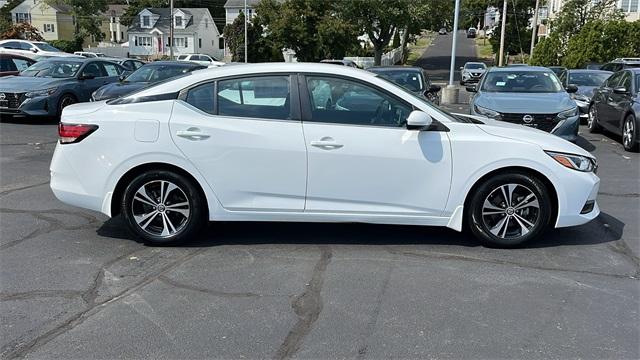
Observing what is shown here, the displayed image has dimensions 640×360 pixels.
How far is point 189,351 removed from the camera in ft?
11.2

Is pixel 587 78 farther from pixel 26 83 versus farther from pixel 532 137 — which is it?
pixel 26 83

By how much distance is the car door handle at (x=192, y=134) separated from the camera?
4996mm

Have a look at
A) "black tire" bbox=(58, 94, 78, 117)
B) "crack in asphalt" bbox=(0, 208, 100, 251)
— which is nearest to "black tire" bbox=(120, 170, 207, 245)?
"crack in asphalt" bbox=(0, 208, 100, 251)

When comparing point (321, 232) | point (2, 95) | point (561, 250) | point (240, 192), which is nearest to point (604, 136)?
point (561, 250)

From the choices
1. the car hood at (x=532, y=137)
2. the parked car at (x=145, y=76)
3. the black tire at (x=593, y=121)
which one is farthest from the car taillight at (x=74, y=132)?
the black tire at (x=593, y=121)

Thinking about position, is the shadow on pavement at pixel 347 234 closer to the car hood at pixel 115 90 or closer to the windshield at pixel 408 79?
the windshield at pixel 408 79

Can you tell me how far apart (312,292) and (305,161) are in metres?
1.21

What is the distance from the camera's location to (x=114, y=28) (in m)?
98.8

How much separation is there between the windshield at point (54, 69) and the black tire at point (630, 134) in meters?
12.3

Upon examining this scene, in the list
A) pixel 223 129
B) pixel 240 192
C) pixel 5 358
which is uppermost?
pixel 223 129

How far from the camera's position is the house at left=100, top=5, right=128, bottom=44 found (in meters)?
98.0

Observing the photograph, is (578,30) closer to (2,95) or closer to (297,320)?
(2,95)

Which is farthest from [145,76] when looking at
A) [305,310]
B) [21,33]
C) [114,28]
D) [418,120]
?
[114,28]

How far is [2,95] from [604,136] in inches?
527
